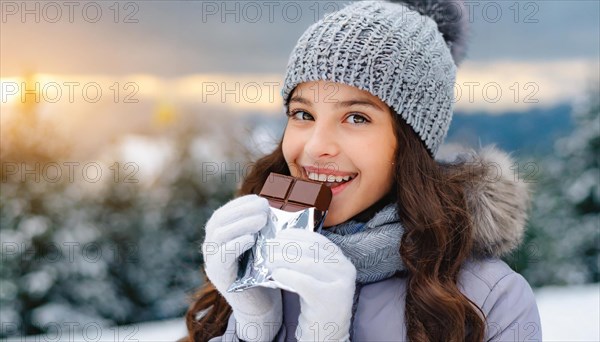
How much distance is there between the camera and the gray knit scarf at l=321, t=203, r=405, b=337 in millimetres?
1864

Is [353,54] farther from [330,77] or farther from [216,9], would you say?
[216,9]

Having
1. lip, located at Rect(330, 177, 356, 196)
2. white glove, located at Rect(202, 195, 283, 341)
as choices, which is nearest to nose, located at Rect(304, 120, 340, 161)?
lip, located at Rect(330, 177, 356, 196)

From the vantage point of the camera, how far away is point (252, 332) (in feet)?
6.17

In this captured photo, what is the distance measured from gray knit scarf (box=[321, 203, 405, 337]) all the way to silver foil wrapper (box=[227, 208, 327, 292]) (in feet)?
0.52

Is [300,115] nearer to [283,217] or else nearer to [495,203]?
[283,217]

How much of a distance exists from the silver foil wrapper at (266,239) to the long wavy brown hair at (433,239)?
30 cm

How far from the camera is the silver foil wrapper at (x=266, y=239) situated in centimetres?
168

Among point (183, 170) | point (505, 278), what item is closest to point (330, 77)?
point (505, 278)

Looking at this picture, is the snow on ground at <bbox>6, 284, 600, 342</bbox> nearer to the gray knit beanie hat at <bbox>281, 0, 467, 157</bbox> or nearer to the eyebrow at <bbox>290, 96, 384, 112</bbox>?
the gray knit beanie hat at <bbox>281, 0, 467, 157</bbox>

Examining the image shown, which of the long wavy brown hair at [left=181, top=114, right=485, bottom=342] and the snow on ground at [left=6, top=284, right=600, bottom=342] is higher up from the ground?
the long wavy brown hair at [left=181, top=114, right=485, bottom=342]

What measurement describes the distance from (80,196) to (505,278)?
3.27 m

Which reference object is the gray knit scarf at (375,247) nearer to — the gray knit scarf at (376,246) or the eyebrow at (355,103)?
the gray knit scarf at (376,246)

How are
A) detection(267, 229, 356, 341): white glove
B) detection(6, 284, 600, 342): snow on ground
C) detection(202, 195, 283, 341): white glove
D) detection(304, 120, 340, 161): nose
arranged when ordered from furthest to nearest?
detection(6, 284, 600, 342): snow on ground → detection(304, 120, 340, 161): nose → detection(202, 195, 283, 341): white glove → detection(267, 229, 356, 341): white glove

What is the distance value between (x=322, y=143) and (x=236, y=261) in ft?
1.38
